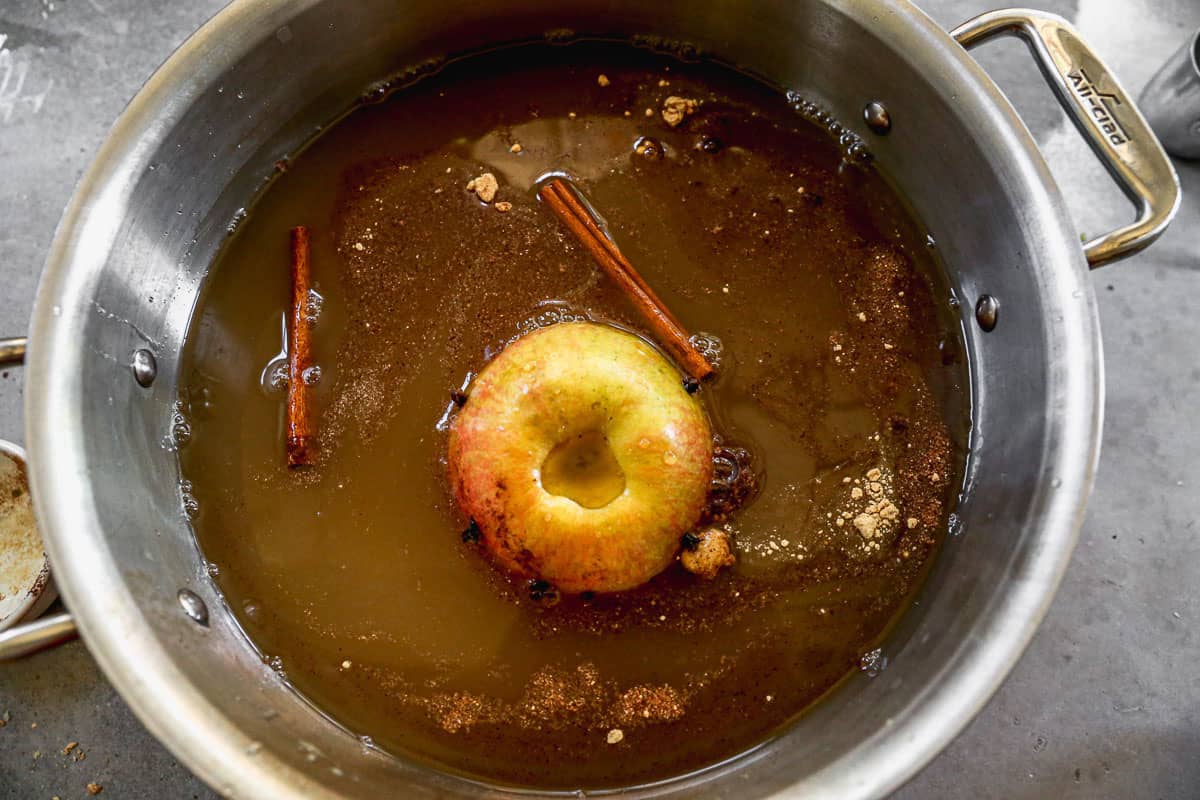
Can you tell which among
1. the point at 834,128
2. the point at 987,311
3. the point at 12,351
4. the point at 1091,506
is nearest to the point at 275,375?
the point at 12,351

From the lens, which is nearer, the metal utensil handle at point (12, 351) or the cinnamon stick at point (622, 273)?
the metal utensil handle at point (12, 351)

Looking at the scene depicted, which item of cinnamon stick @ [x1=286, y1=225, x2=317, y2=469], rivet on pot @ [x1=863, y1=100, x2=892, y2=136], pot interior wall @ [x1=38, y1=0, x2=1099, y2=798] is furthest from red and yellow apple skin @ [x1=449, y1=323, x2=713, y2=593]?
rivet on pot @ [x1=863, y1=100, x2=892, y2=136]

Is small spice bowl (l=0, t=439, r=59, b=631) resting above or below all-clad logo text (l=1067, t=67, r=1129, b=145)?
above

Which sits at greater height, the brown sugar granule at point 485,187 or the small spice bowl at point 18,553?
the brown sugar granule at point 485,187

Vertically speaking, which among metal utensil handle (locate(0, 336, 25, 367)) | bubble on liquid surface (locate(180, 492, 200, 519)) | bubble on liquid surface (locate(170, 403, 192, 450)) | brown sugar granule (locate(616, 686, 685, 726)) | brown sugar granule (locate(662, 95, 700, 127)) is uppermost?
metal utensil handle (locate(0, 336, 25, 367))

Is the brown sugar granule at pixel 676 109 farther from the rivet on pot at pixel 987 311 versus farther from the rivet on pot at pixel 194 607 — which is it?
the rivet on pot at pixel 194 607

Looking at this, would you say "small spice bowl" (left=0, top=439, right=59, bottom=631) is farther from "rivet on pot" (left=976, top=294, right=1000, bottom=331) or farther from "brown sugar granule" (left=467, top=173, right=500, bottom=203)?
"rivet on pot" (left=976, top=294, right=1000, bottom=331)

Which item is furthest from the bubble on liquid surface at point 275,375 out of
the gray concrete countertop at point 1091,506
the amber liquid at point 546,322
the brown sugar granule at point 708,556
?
the brown sugar granule at point 708,556
